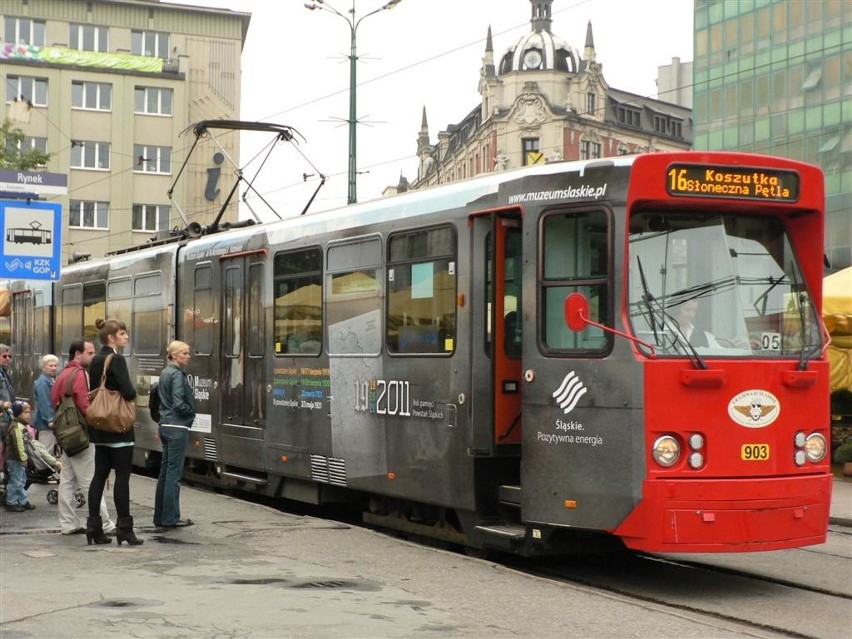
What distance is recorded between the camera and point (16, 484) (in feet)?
42.6

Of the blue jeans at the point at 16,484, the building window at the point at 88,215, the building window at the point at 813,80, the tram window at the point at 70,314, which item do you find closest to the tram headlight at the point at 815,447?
the blue jeans at the point at 16,484

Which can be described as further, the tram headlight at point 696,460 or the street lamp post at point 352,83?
the street lamp post at point 352,83

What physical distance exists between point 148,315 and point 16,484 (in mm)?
5284

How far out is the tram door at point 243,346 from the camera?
1439 centimetres

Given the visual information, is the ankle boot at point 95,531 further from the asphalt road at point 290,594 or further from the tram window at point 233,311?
the tram window at point 233,311

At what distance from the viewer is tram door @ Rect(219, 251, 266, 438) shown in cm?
1439

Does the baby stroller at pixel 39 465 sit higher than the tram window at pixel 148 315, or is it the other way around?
the tram window at pixel 148 315

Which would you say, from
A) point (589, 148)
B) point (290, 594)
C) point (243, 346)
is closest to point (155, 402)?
point (243, 346)

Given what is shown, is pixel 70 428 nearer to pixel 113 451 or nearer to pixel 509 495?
pixel 113 451

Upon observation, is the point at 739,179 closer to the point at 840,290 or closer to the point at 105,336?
the point at 105,336

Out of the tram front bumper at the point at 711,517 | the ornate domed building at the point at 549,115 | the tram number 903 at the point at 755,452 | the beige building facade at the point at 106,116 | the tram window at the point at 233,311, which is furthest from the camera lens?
the ornate domed building at the point at 549,115

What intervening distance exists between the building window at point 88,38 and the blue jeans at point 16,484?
56028 millimetres

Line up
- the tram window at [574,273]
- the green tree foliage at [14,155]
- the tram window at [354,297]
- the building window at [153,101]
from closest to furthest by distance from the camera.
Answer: the tram window at [574,273], the tram window at [354,297], the green tree foliage at [14,155], the building window at [153,101]

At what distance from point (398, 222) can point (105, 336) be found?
2.65 meters
